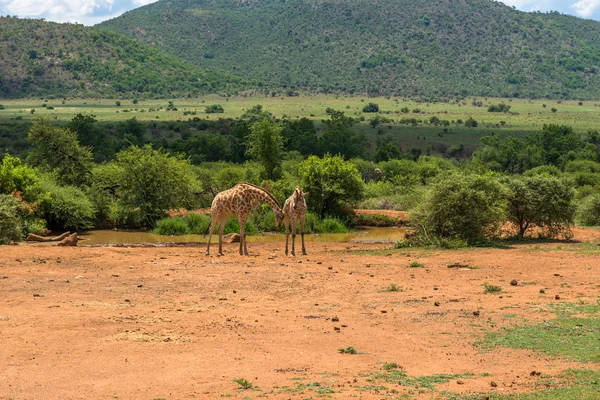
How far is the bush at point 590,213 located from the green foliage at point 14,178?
73.5 ft

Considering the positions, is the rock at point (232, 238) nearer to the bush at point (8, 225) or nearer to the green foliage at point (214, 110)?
the bush at point (8, 225)

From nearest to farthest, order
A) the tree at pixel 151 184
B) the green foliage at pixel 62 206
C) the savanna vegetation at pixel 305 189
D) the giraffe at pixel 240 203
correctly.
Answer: the giraffe at pixel 240 203 → the savanna vegetation at pixel 305 189 → the green foliage at pixel 62 206 → the tree at pixel 151 184

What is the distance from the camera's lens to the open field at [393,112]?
9444cm

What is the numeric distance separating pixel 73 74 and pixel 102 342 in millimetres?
128630

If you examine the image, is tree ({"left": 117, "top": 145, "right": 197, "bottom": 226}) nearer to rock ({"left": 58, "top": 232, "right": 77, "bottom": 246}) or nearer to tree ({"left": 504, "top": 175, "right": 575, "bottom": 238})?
rock ({"left": 58, "top": 232, "right": 77, "bottom": 246})

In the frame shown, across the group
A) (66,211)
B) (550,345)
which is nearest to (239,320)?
(550,345)

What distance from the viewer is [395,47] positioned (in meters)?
153

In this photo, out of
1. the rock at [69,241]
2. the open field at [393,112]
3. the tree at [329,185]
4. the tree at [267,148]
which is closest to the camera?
the rock at [69,241]

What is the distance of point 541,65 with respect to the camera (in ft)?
511

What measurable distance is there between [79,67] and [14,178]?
354ft

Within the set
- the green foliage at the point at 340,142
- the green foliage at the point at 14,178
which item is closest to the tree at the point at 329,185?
the green foliage at the point at 14,178

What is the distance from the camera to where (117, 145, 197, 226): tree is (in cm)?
3616

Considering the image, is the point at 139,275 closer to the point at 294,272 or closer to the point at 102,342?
the point at 294,272

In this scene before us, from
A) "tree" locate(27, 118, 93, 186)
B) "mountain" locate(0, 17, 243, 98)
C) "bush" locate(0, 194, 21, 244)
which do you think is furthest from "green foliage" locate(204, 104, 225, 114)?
"bush" locate(0, 194, 21, 244)
